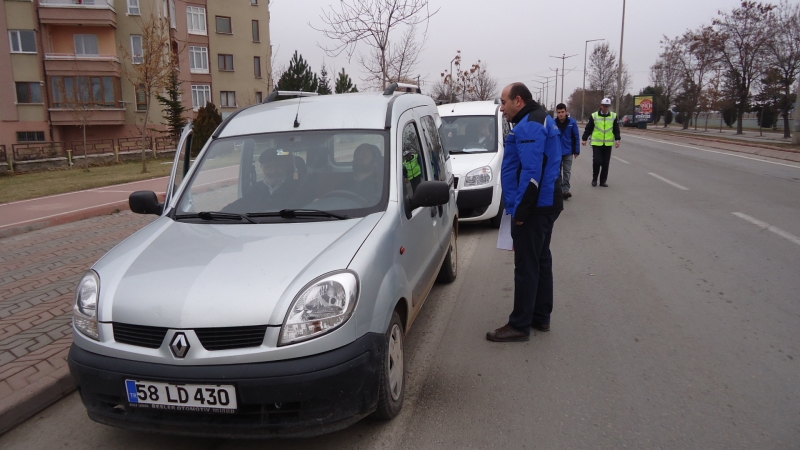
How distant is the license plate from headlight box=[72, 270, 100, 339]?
15.8 inches

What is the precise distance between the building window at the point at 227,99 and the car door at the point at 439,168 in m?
42.1

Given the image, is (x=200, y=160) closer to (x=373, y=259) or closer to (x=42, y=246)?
(x=373, y=259)

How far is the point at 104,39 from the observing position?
123 feet

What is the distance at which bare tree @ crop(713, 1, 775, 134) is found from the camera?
3944 cm

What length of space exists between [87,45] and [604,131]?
35372 millimetres

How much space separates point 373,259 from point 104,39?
40.8 meters

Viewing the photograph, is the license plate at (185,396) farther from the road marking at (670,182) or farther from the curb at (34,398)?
the road marking at (670,182)

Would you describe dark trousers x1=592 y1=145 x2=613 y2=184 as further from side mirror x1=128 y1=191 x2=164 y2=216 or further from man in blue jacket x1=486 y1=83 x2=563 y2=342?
side mirror x1=128 y1=191 x2=164 y2=216

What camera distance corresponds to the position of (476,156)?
8.97m

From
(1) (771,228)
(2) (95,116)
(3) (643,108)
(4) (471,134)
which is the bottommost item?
(1) (771,228)

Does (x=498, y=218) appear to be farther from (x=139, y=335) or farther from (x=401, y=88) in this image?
(x=139, y=335)

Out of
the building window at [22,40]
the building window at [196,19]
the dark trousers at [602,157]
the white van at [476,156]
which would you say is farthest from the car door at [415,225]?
the building window at [196,19]

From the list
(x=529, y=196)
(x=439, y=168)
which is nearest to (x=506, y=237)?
(x=529, y=196)

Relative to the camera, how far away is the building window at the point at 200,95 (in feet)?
143
